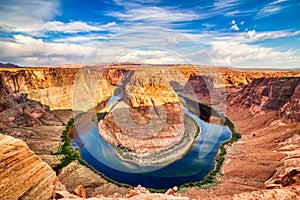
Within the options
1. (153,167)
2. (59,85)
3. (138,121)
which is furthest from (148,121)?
(59,85)

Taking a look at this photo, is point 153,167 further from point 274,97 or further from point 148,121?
point 274,97

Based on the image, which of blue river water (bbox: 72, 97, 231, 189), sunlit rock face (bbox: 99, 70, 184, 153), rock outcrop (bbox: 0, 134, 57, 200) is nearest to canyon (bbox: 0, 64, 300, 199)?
rock outcrop (bbox: 0, 134, 57, 200)

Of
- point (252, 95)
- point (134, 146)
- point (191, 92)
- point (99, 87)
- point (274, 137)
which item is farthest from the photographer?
point (191, 92)

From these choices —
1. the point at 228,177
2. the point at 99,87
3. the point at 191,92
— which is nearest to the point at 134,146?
the point at 228,177

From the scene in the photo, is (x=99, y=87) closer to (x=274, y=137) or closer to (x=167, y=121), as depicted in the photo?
(x=167, y=121)

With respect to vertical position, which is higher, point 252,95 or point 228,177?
point 252,95
